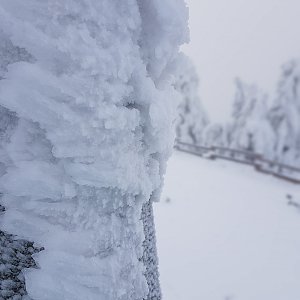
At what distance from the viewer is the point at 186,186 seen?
32.6 feet

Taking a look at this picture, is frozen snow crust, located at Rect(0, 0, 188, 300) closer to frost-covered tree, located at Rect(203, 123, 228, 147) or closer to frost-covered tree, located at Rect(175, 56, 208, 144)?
frost-covered tree, located at Rect(203, 123, 228, 147)

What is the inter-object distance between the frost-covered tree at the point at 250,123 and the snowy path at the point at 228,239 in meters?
5.78

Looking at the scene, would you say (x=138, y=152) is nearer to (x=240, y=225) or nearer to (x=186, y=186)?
(x=240, y=225)

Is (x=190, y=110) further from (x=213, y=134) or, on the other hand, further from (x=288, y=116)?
(x=288, y=116)

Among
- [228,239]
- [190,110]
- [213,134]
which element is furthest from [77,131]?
[190,110]

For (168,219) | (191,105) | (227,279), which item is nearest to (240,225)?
(168,219)

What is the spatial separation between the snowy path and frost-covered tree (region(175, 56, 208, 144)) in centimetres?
1059

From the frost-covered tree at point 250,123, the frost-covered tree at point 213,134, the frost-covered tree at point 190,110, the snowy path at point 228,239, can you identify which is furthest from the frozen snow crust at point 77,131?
the frost-covered tree at point 190,110

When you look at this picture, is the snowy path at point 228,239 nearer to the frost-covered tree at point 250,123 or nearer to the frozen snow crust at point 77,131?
the frozen snow crust at point 77,131

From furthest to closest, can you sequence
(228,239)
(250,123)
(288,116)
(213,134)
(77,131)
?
(213,134), (250,123), (288,116), (228,239), (77,131)

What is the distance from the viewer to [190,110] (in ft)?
69.2

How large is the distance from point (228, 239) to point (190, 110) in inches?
601

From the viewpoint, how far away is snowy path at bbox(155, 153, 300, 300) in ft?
16.0

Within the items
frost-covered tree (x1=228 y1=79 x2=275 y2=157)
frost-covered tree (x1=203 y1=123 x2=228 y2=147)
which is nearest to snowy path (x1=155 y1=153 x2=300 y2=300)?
frost-covered tree (x1=228 y1=79 x2=275 y2=157)
